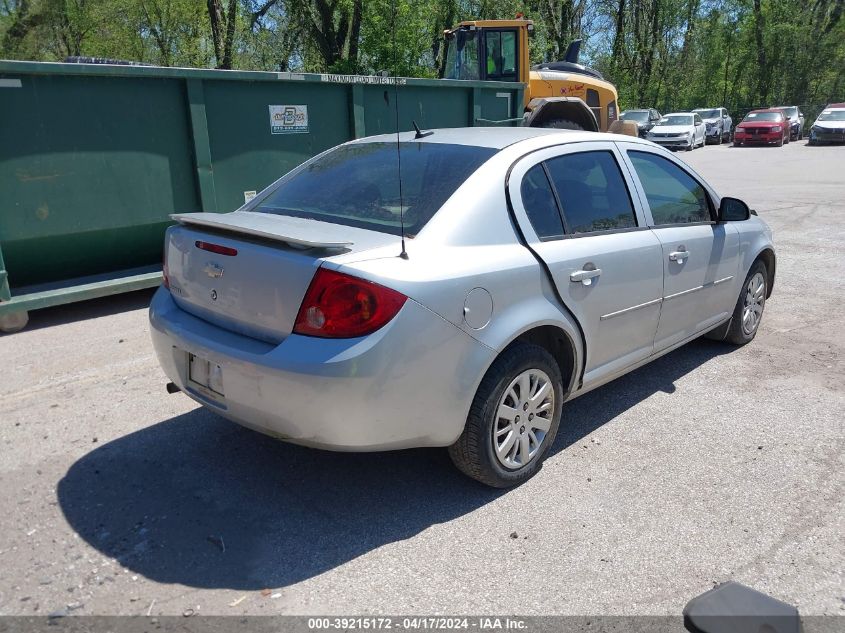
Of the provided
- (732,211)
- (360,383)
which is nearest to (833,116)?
(732,211)

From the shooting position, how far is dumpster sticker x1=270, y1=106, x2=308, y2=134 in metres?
7.58

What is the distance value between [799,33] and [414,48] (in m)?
31.6

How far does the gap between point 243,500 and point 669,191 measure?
10.4 feet

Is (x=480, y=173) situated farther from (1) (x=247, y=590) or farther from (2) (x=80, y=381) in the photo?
(2) (x=80, y=381)

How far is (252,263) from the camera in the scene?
300cm

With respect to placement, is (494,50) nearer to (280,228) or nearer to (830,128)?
(280,228)

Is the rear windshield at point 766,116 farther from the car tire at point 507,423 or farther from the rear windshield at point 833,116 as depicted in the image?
the car tire at point 507,423

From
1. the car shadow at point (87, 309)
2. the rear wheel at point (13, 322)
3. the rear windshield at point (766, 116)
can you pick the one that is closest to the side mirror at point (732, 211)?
the car shadow at point (87, 309)

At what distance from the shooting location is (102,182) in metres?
6.44

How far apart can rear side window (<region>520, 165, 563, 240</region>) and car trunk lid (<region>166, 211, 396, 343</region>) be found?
796 millimetres

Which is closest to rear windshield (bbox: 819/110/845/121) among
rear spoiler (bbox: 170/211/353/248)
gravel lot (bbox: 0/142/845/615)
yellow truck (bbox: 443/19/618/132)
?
yellow truck (bbox: 443/19/618/132)

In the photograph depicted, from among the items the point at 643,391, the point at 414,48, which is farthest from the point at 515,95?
the point at 414,48

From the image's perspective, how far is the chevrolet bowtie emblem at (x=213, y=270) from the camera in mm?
3141

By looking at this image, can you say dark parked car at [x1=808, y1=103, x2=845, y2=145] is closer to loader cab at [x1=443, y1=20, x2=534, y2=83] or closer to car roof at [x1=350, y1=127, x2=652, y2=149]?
loader cab at [x1=443, y1=20, x2=534, y2=83]
